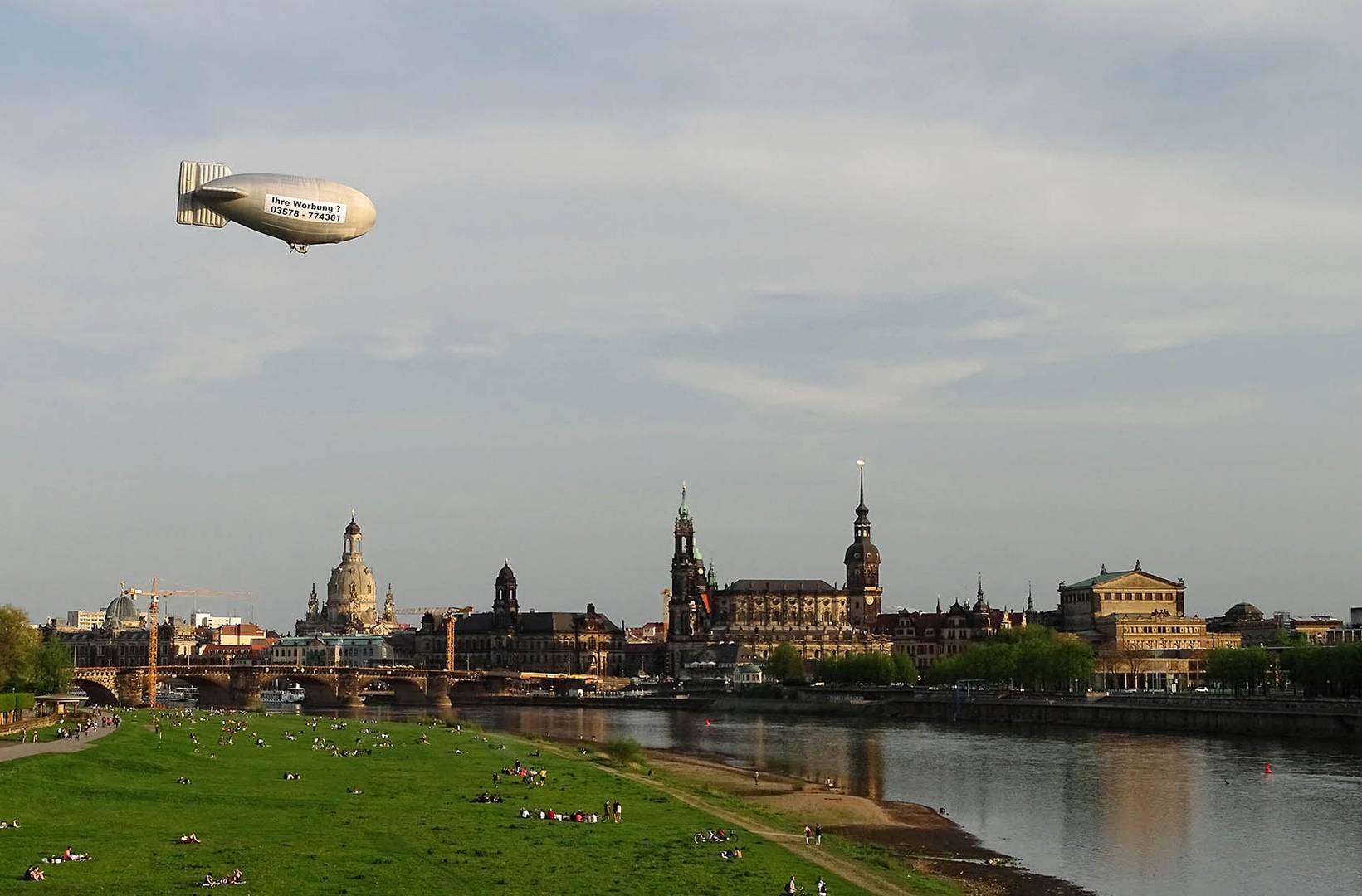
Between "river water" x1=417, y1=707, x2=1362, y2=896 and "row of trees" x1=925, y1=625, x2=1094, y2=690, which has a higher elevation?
"row of trees" x1=925, y1=625, x2=1094, y2=690

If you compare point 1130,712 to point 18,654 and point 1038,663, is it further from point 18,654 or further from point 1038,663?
point 18,654

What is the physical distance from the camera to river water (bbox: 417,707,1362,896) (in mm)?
59656

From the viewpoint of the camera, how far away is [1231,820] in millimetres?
72938

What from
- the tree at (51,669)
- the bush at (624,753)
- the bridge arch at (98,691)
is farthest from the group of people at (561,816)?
the bridge arch at (98,691)

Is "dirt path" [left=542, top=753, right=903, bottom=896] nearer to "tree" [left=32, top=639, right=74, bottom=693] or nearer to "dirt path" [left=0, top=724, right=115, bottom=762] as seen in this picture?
"dirt path" [left=0, top=724, right=115, bottom=762]

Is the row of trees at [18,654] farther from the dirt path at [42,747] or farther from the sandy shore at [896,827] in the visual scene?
the sandy shore at [896,827]

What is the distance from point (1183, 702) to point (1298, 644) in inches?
922

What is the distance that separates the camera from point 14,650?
107m

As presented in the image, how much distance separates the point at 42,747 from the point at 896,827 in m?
38.8

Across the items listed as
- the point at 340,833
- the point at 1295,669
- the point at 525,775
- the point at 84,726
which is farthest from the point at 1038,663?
the point at 340,833

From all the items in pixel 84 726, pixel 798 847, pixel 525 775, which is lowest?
pixel 798 847

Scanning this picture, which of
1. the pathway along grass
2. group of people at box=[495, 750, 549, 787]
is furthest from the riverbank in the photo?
group of people at box=[495, 750, 549, 787]

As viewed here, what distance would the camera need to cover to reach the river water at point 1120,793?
196 feet

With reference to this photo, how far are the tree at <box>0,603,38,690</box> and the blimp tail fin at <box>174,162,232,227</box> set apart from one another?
52.0 m
